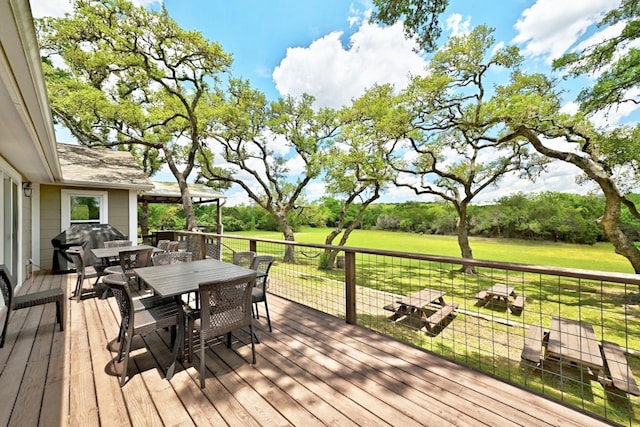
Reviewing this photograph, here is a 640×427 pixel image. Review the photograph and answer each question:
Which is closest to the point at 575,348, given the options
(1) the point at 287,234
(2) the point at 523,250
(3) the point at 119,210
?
(3) the point at 119,210

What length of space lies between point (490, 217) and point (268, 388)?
893 inches

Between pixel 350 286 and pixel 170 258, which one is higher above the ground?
pixel 170 258

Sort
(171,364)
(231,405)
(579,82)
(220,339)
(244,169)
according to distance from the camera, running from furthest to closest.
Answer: (244,169) < (579,82) < (220,339) < (171,364) < (231,405)

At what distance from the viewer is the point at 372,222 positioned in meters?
26.2

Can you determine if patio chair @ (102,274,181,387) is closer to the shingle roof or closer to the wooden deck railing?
the wooden deck railing

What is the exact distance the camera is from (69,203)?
711 centimetres

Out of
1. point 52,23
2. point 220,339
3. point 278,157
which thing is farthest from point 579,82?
point 52,23

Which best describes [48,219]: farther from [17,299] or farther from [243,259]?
[243,259]

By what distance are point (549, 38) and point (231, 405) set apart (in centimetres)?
1132

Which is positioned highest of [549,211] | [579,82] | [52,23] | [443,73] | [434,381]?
[52,23]

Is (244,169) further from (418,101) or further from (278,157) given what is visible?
(418,101)

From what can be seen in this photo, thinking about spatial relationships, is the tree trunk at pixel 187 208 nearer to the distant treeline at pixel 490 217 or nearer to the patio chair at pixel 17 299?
the patio chair at pixel 17 299

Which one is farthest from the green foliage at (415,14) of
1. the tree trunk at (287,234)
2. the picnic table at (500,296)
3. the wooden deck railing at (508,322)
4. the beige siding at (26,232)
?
the tree trunk at (287,234)

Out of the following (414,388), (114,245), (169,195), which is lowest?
(414,388)
